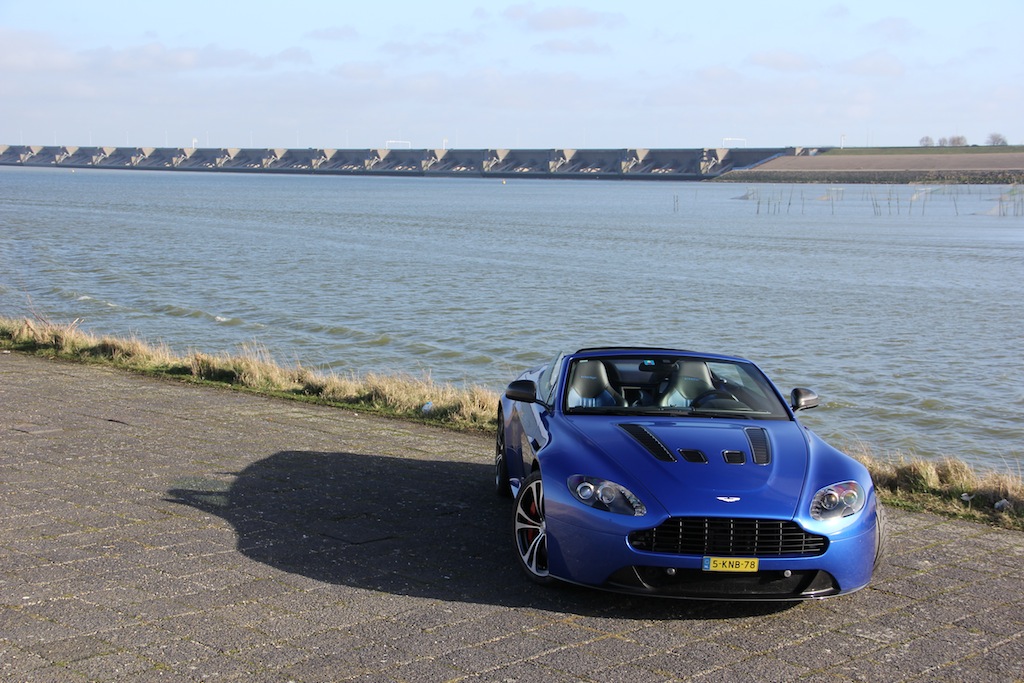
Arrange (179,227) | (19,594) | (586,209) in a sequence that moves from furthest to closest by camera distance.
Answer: (586,209) < (179,227) < (19,594)

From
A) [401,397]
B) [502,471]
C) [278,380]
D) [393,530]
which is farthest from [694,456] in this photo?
[278,380]

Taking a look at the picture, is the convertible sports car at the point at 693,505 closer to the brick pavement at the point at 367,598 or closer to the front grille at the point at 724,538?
the front grille at the point at 724,538

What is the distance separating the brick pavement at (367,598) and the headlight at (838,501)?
1.60 feet

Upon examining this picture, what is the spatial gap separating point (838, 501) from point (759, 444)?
2.00 ft

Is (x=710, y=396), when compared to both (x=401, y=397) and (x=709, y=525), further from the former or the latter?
(x=401, y=397)

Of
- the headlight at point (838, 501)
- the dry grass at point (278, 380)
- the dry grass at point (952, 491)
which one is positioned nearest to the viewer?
the headlight at point (838, 501)

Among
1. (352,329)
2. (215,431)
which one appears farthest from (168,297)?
(215,431)

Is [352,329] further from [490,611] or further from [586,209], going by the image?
[586,209]

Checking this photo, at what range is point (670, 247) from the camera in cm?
4950

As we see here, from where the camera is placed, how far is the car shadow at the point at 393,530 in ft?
18.1

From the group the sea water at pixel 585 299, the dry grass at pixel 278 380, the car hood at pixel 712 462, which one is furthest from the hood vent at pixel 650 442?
the sea water at pixel 585 299

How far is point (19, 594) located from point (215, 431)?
4618 millimetres

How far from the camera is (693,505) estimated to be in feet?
17.1

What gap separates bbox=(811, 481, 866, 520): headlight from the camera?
17.7 feet
